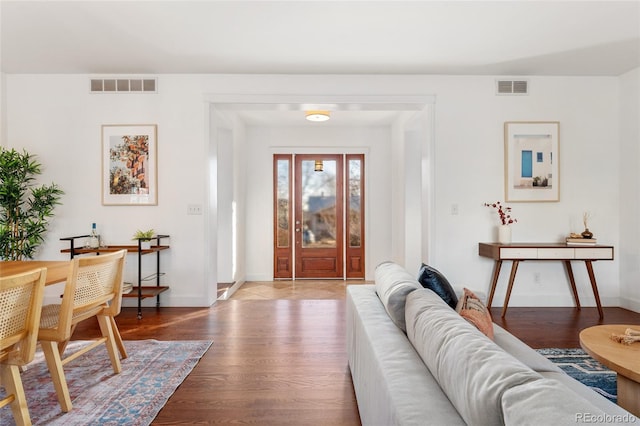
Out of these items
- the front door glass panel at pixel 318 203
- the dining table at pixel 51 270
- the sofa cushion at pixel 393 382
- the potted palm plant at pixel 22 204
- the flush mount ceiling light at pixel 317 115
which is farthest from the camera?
the front door glass panel at pixel 318 203

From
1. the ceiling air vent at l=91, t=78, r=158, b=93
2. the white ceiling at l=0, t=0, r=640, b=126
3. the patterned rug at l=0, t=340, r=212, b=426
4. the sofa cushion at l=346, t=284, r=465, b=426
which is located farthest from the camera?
the ceiling air vent at l=91, t=78, r=158, b=93

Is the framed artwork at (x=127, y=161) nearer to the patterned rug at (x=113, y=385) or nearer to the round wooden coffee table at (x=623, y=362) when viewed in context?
the patterned rug at (x=113, y=385)

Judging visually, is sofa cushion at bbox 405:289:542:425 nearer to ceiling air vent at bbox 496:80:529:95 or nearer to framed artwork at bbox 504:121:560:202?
framed artwork at bbox 504:121:560:202

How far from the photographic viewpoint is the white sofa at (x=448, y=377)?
0.74m

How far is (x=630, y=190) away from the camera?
4.09 metres

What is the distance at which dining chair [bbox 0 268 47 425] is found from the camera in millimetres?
1578

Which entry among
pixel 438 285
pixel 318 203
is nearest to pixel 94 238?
pixel 318 203

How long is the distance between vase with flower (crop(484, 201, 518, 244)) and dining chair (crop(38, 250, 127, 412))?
12.0 feet

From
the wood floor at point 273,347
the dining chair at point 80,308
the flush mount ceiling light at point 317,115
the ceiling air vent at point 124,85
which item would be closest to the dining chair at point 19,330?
the dining chair at point 80,308

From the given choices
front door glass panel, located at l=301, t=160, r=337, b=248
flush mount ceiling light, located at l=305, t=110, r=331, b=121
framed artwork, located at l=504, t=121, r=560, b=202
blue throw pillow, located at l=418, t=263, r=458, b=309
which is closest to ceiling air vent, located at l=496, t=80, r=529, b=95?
framed artwork, located at l=504, t=121, r=560, b=202

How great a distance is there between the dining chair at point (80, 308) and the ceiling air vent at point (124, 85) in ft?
8.38

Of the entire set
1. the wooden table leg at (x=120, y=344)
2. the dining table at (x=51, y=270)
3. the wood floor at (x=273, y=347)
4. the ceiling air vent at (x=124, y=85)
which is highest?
the ceiling air vent at (x=124, y=85)

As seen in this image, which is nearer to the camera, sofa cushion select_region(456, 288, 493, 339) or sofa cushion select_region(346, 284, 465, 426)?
sofa cushion select_region(346, 284, 465, 426)

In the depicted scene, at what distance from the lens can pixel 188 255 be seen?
4.23 metres
